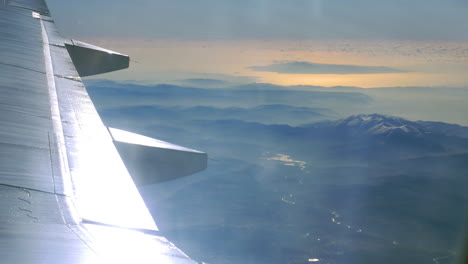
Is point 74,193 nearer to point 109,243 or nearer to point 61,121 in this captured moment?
point 109,243

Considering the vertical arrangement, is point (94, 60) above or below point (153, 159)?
above

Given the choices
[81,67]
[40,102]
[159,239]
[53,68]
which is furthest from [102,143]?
[81,67]

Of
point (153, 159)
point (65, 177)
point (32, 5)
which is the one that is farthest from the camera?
point (32, 5)

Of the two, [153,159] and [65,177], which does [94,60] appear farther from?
[65,177]

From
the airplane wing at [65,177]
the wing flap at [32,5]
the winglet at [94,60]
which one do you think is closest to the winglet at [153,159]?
the airplane wing at [65,177]

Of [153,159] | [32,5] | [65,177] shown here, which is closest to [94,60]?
[32,5]

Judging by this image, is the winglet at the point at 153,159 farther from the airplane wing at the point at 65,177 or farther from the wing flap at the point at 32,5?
the wing flap at the point at 32,5

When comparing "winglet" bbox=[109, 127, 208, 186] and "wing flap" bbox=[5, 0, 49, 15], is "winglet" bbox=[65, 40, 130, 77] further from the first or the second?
"winglet" bbox=[109, 127, 208, 186]

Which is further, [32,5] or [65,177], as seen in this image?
[32,5]
